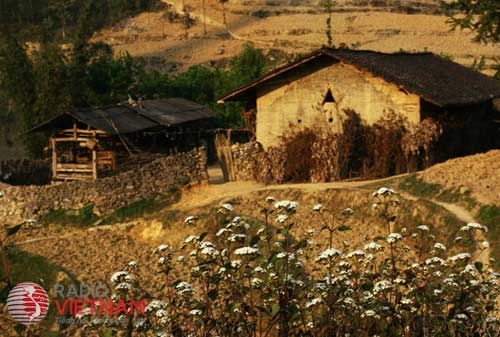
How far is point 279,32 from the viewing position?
6906 centimetres

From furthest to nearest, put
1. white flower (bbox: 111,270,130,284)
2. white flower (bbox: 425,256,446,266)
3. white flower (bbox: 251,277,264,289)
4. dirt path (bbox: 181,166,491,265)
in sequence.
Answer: dirt path (bbox: 181,166,491,265) → white flower (bbox: 425,256,446,266) → white flower (bbox: 251,277,264,289) → white flower (bbox: 111,270,130,284)

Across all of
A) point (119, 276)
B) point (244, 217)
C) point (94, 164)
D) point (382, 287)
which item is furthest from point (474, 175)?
point (119, 276)

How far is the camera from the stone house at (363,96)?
953 inches

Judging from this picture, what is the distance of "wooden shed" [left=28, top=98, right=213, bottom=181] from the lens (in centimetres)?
2725

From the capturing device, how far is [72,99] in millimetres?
36219

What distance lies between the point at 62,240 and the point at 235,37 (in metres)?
48.4

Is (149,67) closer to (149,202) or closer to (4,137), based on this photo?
(4,137)

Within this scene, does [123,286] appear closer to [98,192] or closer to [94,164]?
[98,192]

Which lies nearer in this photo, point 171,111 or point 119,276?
point 119,276

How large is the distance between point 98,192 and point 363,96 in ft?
26.7

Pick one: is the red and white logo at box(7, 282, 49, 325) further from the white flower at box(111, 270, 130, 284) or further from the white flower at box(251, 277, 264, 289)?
the white flower at box(251, 277, 264, 289)


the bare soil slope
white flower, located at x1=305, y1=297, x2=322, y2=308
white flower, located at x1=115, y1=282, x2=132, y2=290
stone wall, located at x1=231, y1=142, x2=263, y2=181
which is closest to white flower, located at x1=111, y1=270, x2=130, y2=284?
white flower, located at x1=115, y1=282, x2=132, y2=290

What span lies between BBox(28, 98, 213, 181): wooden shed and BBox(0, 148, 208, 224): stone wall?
256 cm

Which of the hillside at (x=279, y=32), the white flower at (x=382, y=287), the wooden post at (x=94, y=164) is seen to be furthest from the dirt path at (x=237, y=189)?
the hillside at (x=279, y=32)
